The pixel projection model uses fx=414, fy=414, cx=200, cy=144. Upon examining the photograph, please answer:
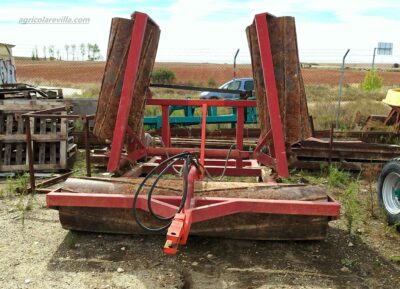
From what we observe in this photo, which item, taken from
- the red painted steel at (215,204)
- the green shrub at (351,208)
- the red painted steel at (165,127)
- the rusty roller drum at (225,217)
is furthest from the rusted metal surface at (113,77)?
the green shrub at (351,208)

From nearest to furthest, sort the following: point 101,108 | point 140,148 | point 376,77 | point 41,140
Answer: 1. point 101,108
2. point 140,148
3. point 41,140
4. point 376,77

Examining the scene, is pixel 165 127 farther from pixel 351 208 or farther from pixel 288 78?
pixel 351 208

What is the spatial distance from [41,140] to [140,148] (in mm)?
3064

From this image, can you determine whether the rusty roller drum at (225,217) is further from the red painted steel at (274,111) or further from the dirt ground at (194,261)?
the red painted steel at (274,111)

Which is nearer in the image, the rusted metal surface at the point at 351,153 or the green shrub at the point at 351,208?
the green shrub at the point at 351,208

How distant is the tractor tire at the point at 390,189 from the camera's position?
4484 millimetres

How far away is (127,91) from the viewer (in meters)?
4.04

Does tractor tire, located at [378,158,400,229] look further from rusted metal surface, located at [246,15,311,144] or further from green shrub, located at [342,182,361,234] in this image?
rusted metal surface, located at [246,15,311,144]

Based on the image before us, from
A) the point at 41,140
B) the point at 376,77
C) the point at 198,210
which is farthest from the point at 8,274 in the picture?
the point at 376,77

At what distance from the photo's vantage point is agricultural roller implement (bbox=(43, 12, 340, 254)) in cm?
342

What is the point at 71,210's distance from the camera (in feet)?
12.8

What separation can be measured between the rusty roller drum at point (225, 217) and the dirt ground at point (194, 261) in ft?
0.47

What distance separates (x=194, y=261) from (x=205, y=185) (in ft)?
2.25

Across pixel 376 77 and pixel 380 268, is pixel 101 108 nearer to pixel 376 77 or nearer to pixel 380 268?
pixel 380 268
